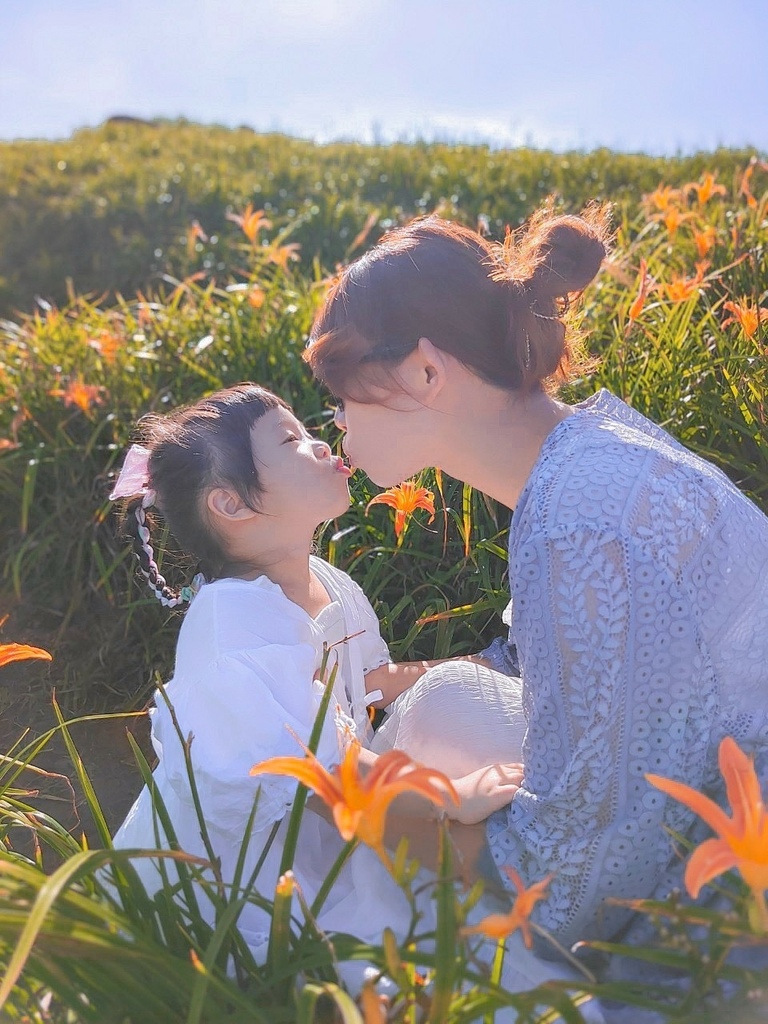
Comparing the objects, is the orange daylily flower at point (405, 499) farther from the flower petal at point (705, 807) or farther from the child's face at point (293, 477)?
the flower petal at point (705, 807)

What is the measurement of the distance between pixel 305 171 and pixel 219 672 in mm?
6778

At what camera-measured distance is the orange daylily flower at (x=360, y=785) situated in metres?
0.99

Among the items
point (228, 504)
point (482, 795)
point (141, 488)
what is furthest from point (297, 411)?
point (482, 795)

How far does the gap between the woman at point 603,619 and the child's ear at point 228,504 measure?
1.55ft

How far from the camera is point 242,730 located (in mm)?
1618

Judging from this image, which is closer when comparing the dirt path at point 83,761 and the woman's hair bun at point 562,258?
the woman's hair bun at point 562,258

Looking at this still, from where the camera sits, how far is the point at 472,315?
5.92 ft

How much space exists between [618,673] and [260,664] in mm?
623

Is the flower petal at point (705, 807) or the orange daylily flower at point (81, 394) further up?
the flower petal at point (705, 807)

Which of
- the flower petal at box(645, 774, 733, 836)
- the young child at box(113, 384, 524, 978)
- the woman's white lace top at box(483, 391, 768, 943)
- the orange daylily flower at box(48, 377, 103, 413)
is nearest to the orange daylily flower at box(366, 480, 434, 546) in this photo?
the young child at box(113, 384, 524, 978)

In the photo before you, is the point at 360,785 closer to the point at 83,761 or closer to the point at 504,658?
the point at 504,658

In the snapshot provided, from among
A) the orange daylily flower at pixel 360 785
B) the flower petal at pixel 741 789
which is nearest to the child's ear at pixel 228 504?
the orange daylily flower at pixel 360 785

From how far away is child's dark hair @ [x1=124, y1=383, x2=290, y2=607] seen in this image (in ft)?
6.70

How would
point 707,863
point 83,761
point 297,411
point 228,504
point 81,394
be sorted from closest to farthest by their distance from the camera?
point 707,863 < point 228,504 < point 83,761 < point 81,394 < point 297,411
